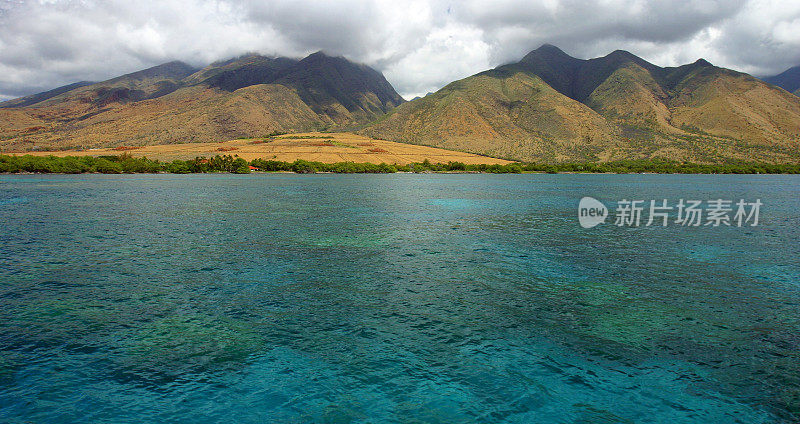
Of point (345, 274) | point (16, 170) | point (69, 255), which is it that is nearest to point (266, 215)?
point (69, 255)

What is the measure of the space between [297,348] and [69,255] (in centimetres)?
2553

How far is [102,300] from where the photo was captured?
70.0ft

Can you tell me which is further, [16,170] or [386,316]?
[16,170]

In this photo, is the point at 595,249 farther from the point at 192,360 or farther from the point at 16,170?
the point at 16,170

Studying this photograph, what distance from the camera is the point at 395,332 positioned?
17719 mm

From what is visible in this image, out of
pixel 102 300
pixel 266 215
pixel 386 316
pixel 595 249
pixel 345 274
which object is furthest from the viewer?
pixel 266 215

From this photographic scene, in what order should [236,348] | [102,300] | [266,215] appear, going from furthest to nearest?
[266,215]
[102,300]
[236,348]

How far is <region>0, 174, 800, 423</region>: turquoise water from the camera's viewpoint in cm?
1265

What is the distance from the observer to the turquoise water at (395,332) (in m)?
12.6

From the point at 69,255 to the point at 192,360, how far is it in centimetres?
2367

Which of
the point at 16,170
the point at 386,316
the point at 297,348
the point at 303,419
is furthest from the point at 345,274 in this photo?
the point at 16,170

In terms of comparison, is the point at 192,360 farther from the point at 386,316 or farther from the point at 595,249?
the point at 595,249

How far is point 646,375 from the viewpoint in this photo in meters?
14.6

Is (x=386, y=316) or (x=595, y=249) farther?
(x=595, y=249)
